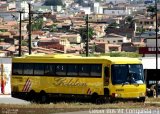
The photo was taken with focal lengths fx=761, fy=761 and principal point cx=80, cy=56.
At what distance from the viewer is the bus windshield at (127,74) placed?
32625mm

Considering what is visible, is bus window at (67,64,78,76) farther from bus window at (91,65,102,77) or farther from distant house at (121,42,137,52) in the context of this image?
distant house at (121,42,137,52)

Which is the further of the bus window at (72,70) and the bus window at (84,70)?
the bus window at (72,70)

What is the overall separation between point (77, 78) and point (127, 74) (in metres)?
2.55

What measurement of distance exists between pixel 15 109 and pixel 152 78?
19058 mm

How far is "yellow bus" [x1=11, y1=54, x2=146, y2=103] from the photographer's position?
32.6m

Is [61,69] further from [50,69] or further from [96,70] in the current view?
[96,70]

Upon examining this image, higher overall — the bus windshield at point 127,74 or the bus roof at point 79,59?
the bus roof at point 79,59

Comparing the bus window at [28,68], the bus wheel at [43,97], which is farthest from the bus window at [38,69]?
the bus wheel at [43,97]

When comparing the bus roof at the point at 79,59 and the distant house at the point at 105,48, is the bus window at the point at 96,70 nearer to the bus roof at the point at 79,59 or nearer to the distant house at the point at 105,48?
the bus roof at the point at 79,59

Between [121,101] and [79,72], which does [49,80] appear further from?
[121,101]

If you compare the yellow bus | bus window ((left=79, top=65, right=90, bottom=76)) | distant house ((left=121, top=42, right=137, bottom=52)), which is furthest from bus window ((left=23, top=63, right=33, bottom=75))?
distant house ((left=121, top=42, right=137, bottom=52))

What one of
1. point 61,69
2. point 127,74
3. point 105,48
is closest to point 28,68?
point 61,69

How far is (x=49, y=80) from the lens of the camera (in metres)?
35.1

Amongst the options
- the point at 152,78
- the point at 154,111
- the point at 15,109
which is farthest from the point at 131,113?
the point at 152,78
